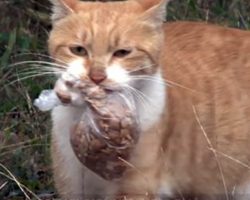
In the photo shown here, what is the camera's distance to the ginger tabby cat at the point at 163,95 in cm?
450

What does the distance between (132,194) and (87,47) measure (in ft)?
2.09

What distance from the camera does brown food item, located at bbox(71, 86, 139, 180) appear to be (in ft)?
14.3

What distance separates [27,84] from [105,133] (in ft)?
6.16

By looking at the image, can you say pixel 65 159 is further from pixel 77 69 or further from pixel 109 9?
pixel 109 9

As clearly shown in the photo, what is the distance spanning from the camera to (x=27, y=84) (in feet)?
20.3

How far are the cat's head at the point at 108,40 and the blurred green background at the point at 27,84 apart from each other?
1.94 feet

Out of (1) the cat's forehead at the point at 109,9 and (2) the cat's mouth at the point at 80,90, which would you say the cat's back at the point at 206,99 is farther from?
(2) the cat's mouth at the point at 80,90

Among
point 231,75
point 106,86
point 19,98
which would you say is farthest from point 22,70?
point 106,86

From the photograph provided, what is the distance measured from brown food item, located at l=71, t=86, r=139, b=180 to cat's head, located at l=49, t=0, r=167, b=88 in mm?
88

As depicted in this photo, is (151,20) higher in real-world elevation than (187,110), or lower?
higher

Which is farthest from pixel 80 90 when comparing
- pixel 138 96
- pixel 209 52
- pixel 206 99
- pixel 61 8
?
pixel 209 52

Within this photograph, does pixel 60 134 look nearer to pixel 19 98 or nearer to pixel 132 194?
pixel 132 194

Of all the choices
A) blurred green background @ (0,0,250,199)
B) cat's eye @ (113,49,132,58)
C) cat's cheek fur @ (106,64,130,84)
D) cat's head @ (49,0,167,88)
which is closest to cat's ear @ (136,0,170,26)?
cat's head @ (49,0,167,88)

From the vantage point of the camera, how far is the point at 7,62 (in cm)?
638
